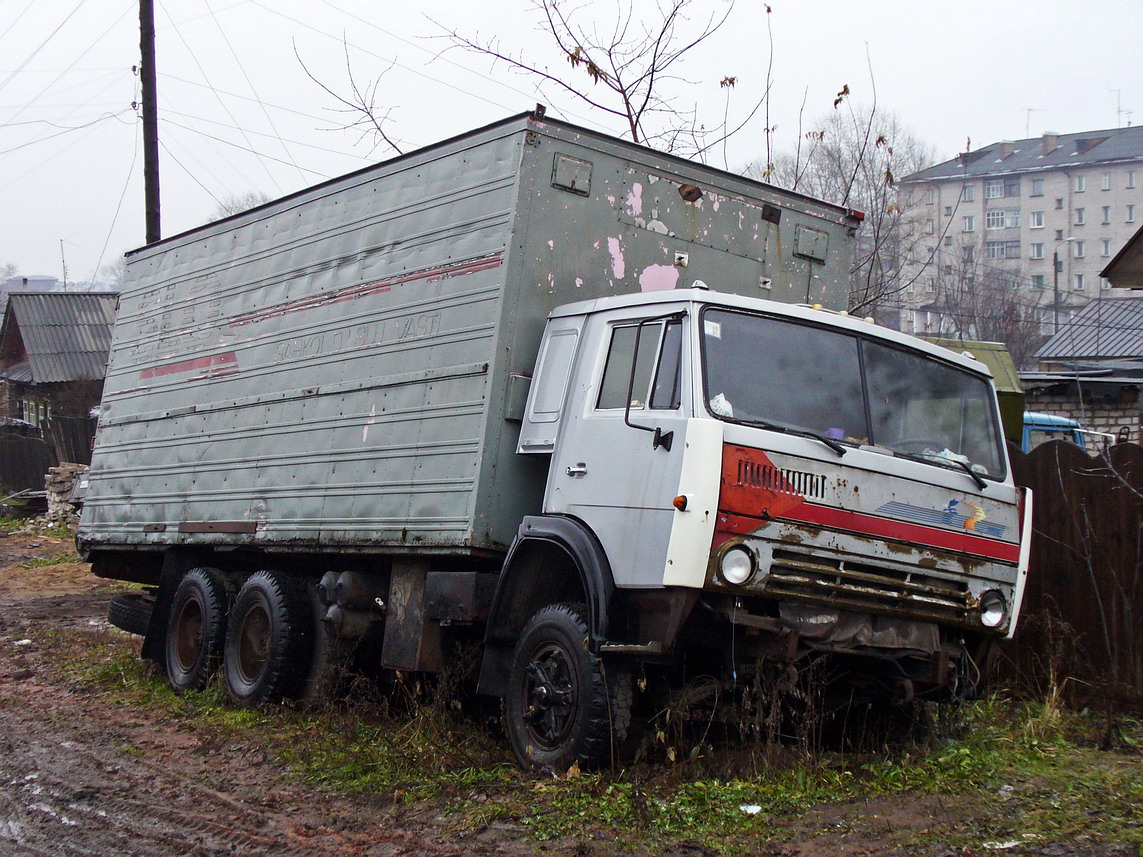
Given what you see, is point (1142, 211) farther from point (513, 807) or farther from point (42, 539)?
point (513, 807)

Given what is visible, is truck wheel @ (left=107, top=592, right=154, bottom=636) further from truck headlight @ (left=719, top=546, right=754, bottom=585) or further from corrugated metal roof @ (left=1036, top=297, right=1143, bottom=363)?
corrugated metal roof @ (left=1036, top=297, right=1143, bottom=363)

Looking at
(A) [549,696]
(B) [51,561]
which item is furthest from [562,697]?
(B) [51,561]

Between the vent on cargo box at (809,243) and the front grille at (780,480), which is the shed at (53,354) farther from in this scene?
the front grille at (780,480)

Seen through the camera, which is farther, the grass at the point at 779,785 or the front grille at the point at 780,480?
the front grille at the point at 780,480

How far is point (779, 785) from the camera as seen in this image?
5555mm

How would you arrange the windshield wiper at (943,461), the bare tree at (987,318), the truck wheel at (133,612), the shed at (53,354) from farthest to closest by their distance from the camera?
the bare tree at (987,318) → the shed at (53,354) → the truck wheel at (133,612) → the windshield wiper at (943,461)

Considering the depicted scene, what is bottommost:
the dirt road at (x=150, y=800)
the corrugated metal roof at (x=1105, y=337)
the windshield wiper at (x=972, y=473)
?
the dirt road at (x=150, y=800)

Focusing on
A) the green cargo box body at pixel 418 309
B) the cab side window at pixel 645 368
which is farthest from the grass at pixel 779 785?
the cab side window at pixel 645 368

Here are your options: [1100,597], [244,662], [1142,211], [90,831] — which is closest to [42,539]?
[244,662]

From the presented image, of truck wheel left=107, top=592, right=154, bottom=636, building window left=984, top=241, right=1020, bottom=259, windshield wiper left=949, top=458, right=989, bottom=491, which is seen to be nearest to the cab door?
windshield wiper left=949, top=458, right=989, bottom=491

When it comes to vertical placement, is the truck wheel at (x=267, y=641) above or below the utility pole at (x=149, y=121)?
below

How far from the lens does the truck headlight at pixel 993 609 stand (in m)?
6.20

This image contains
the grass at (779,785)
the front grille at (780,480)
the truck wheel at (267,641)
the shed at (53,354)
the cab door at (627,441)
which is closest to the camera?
the grass at (779,785)

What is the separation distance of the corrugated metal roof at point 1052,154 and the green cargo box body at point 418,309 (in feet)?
228
